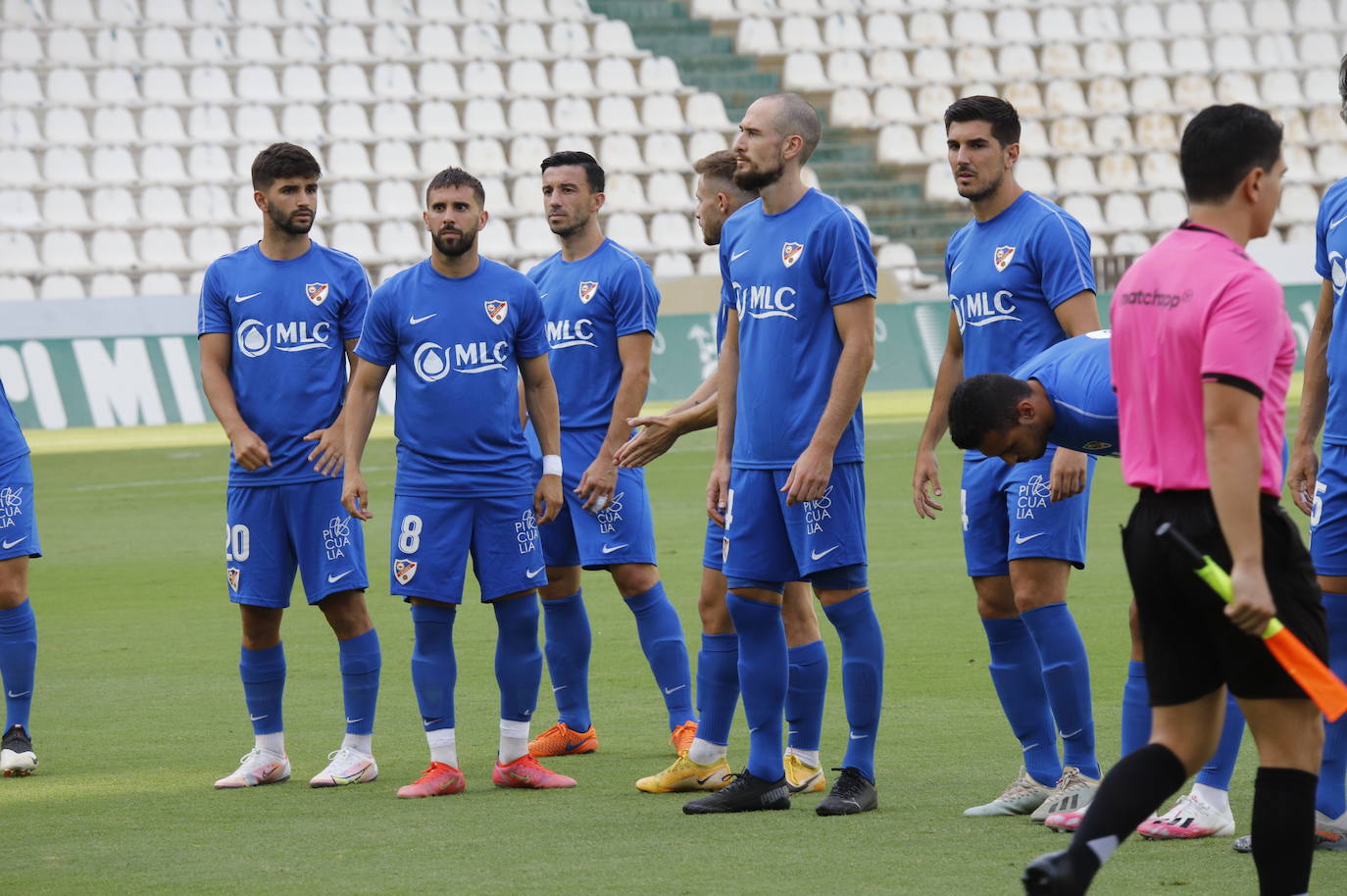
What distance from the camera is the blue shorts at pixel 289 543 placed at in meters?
6.43

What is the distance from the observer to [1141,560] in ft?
13.0

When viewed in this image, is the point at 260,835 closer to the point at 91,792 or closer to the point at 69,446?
the point at 91,792

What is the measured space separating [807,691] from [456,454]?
1.43 m

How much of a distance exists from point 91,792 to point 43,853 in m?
0.90

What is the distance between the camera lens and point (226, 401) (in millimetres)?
6492

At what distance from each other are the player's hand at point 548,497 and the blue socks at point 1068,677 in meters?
1.73

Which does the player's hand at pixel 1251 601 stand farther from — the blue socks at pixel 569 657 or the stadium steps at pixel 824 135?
the stadium steps at pixel 824 135

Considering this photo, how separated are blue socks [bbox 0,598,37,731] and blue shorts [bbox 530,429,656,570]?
1.95m

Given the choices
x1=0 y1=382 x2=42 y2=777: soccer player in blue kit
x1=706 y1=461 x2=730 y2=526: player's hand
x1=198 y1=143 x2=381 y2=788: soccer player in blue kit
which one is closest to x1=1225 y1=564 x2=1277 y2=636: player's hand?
x1=706 y1=461 x2=730 y2=526: player's hand

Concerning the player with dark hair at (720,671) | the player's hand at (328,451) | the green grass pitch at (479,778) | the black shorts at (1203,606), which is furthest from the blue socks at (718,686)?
the black shorts at (1203,606)

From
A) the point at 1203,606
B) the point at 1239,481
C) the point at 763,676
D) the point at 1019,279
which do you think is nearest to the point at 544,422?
the point at 763,676

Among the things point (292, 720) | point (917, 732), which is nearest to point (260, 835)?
point (292, 720)

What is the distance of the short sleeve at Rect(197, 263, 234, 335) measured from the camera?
6.54m

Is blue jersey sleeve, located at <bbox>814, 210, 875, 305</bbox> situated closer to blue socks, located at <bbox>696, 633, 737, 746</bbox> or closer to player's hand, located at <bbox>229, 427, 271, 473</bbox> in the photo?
blue socks, located at <bbox>696, 633, 737, 746</bbox>
